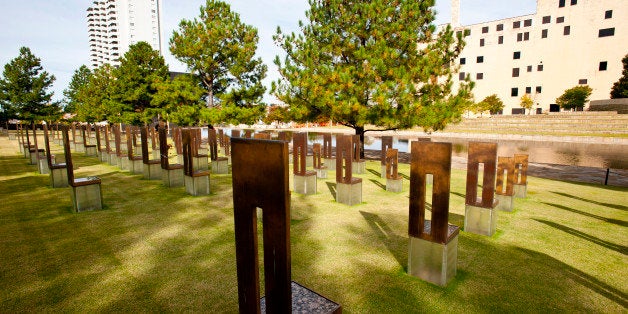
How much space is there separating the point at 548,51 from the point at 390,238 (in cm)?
6097

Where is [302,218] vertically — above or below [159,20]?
below

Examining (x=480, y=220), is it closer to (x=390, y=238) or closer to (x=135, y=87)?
(x=390, y=238)

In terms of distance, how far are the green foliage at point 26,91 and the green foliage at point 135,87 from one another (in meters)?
18.5

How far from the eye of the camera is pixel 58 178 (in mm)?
9266

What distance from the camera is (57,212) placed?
695 centimetres

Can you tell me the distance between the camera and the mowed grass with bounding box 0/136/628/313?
3729 mm

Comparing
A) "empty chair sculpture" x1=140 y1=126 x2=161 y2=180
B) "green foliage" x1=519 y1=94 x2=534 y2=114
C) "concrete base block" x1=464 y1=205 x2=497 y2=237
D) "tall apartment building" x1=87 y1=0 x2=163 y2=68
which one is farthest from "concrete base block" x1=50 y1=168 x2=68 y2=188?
"tall apartment building" x1=87 y1=0 x2=163 y2=68

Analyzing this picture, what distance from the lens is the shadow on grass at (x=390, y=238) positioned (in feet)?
16.0

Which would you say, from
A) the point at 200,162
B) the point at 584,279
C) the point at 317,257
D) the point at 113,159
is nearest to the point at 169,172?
the point at 200,162

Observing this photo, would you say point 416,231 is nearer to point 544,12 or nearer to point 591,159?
point 591,159

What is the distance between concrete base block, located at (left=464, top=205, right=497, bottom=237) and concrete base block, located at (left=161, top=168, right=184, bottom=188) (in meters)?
8.01

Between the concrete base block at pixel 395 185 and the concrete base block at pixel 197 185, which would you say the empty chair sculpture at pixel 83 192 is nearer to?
the concrete base block at pixel 197 185

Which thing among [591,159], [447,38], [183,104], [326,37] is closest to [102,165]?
[183,104]

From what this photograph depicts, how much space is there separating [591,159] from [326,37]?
17.4 m
